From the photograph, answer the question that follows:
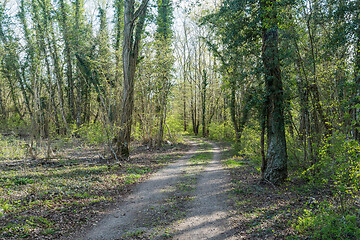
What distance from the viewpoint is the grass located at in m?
4.81

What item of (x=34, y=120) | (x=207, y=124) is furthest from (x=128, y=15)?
(x=207, y=124)

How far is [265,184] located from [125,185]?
17.1ft

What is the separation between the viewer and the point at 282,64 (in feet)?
26.9

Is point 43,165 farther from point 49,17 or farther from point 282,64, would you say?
point 49,17

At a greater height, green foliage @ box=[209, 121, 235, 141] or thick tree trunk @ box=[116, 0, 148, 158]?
thick tree trunk @ box=[116, 0, 148, 158]

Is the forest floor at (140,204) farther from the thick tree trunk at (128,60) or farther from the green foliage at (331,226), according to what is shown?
the thick tree trunk at (128,60)

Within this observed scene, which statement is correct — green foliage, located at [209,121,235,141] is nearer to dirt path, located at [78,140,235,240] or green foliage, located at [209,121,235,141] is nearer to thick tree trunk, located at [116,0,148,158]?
thick tree trunk, located at [116,0,148,158]

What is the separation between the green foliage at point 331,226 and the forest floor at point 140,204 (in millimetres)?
293

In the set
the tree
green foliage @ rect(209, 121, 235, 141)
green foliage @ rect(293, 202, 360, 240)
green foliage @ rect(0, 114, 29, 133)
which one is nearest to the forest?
green foliage @ rect(293, 202, 360, 240)

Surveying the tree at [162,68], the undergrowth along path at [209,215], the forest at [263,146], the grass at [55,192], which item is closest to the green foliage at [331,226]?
the forest at [263,146]

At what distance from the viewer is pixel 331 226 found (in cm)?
400

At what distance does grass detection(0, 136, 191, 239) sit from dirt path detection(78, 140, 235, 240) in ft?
2.11

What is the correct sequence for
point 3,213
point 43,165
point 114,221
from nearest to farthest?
1. point 3,213
2. point 114,221
3. point 43,165

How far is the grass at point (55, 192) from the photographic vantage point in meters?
4.81
